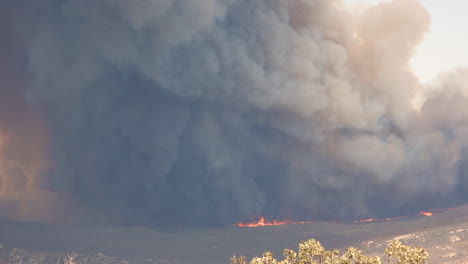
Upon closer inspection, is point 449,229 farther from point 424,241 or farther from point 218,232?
point 218,232

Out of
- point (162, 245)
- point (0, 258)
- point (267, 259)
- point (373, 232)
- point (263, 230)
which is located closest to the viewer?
point (267, 259)

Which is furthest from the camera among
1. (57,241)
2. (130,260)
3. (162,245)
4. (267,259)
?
(162,245)

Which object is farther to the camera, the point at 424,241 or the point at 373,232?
the point at 373,232

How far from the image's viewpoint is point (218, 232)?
130750 millimetres

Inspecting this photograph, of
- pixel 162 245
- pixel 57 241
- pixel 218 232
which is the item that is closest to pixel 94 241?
pixel 57 241

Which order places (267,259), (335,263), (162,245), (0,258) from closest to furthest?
(267,259) → (335,263) → (0,258) → (162,245)

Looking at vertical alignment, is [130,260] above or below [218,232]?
below

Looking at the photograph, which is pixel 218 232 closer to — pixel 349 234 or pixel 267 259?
pixel 349 234

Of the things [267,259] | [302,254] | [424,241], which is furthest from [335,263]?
[424,241]

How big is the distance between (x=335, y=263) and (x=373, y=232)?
103745 mm

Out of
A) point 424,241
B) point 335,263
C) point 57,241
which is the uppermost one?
point 57,241

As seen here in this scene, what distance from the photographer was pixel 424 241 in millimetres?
87250

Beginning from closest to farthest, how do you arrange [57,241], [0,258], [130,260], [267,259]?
[267,259] → [0,258] → [130,260] → [57,241]

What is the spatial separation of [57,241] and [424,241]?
72108 millimetres
